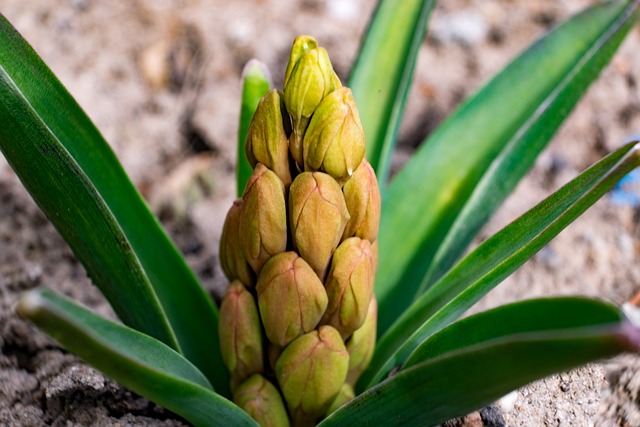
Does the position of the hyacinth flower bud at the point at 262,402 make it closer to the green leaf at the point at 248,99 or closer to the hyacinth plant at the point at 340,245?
the hyacinth plant at the point at 340,245

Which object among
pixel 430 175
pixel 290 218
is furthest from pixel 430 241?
pixel 290 218

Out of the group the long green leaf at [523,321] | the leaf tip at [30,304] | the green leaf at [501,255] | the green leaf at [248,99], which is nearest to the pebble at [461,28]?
the green leaf at [248,99]

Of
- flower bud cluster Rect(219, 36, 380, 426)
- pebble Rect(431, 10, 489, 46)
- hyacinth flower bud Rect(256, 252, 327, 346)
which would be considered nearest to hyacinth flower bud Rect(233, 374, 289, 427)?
flower bud cluster Rect(219, 36, 380, 426)

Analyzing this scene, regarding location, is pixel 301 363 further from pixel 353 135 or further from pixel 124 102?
pixel 124 102

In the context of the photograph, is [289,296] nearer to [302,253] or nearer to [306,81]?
[302,253]

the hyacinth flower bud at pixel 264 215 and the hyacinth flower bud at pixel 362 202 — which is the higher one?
the hyacinth flower bud at pixel 362 202

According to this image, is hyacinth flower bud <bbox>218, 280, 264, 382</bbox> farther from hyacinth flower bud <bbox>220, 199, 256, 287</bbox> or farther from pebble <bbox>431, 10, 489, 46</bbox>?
pebble <bbox>431, 10, 489, 46</bbox>
